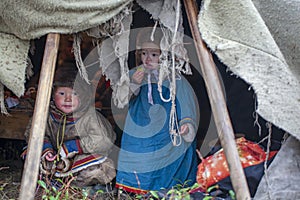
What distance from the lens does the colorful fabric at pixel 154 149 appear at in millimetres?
3430

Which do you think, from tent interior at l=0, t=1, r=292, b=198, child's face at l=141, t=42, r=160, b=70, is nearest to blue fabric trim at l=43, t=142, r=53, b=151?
tent interior at l=0, t=1, r=292, b=198

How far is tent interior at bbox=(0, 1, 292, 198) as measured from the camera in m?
3.96

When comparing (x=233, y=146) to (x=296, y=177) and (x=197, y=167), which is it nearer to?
(x=296, y=177)

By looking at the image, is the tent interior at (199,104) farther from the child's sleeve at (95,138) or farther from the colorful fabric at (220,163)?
the colorful fabric at (220,163)

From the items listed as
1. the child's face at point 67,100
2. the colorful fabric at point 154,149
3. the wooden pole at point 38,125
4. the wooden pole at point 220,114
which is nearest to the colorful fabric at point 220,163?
the colorful fabric at point 154,149

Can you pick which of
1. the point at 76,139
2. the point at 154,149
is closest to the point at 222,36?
the point at 154,149

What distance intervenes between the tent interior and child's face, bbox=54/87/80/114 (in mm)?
468

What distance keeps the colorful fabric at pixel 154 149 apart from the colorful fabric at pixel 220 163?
185mm

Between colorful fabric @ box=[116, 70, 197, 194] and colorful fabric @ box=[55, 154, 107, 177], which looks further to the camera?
colorful fabric @ box=[55, 154, 107, 177]

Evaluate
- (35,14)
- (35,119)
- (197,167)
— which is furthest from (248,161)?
(35,14)

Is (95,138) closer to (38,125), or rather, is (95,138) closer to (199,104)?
(199,104)

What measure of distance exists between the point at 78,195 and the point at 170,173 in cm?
67

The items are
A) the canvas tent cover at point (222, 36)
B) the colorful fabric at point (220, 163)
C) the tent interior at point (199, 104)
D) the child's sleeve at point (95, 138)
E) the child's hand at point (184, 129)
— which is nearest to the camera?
the canvas tent cover at point (222, 36)

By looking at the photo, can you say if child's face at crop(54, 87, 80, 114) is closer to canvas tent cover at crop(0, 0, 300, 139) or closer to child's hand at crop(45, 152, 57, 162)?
child's hand at crop(45, 152, 57, 162)
